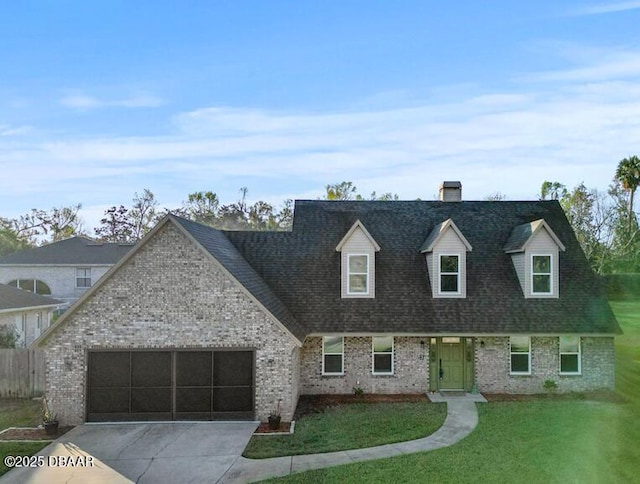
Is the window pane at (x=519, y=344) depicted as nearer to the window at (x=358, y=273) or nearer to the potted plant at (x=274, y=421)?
the window at (x=358, y=273)

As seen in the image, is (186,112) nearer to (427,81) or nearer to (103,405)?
(427,81)

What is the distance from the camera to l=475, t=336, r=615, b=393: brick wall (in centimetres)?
1773

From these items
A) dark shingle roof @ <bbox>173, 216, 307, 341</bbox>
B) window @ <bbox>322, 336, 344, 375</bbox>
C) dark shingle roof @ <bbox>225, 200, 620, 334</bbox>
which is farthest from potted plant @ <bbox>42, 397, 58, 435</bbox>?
window @ <bbox>322, 336, 344, 375</bbox>

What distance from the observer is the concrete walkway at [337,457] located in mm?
10836

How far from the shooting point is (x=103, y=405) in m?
14.8

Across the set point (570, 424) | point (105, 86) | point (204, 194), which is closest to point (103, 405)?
point (105, 86)

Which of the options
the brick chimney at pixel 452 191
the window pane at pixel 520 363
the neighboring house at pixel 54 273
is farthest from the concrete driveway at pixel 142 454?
the neighboring house at pixel 54 273

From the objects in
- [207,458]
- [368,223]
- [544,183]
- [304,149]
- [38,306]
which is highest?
[544,183]

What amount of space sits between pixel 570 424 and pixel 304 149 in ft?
47.9

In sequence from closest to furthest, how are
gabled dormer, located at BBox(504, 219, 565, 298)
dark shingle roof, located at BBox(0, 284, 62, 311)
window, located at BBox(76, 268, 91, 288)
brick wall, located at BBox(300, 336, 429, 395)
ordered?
brick wall, located at BBox(300, 336, 429, 395), gabled dormer, located at BBox(504, 219, 565, 298), dark shingle roof, located at BBox(0, 284, 62, 311), window, located at BBox(76, 268, 91, 288)

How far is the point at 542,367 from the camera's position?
1781cm

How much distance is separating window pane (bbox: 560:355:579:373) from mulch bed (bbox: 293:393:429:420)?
525 centimetres

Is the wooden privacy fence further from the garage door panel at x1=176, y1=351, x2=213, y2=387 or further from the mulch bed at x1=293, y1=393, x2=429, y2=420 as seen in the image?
the mulch bed at x1=293, y1=393, x2=429, y2=420

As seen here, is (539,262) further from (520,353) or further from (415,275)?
(415,275)
